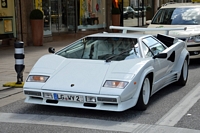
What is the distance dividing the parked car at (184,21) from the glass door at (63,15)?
7.99 metres

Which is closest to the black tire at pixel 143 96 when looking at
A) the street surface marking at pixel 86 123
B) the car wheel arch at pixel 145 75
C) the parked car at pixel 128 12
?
the car wheel arch at pixel 145 75

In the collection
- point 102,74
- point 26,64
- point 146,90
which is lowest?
point 26,64

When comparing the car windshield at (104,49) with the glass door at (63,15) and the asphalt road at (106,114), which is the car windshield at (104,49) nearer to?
the asphalt road at (106,114)

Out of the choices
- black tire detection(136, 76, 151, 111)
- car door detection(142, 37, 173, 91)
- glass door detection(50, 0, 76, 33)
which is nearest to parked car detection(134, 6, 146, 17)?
glass door detection(50, 0, 76, 33)

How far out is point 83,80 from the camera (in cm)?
605

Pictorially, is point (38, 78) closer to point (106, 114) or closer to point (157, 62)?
point (106, 114)

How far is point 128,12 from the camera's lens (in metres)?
26.2

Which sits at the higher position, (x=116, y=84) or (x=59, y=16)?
(x=59, y=16)

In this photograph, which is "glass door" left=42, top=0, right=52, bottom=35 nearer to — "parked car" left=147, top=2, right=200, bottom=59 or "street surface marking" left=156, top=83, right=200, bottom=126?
"parked car" left=147, top=2, right=200, bottom=59

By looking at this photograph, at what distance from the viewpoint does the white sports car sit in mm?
5855

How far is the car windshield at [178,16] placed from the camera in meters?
12.5

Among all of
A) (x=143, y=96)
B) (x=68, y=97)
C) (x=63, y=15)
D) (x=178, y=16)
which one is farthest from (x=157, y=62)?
(x=63, y=15)

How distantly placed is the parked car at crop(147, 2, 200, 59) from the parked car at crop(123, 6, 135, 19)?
1227 cm

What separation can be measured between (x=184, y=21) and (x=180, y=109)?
6.47 meters
